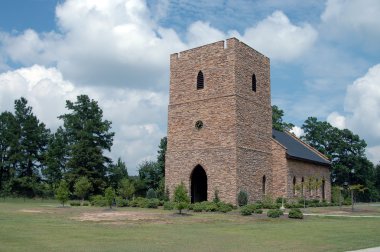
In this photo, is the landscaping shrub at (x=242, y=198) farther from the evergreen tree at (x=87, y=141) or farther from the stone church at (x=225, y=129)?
the evergreen tree at (x=87, y=141)

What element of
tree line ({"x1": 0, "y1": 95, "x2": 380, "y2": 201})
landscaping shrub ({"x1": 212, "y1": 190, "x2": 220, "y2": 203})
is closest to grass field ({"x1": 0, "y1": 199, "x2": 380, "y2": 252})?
landscaping shrub ({"x1": 212, "y1": 190, "x2": 220, "y2": 203})

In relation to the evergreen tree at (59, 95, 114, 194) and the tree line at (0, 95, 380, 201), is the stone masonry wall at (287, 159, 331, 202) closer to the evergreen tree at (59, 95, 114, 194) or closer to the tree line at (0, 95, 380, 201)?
the tree line at (0, 95, 380, 201)

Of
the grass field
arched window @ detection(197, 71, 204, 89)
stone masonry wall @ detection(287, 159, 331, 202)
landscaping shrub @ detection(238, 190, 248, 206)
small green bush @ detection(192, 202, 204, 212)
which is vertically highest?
arched window @ detection(197, 71, 204, 89)

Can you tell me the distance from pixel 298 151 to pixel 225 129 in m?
13.5

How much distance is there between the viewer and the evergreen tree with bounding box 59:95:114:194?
55.5 meters

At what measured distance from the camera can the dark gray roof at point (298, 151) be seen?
1663 inches

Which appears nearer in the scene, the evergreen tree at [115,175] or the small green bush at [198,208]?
the small green bush at [198,208]

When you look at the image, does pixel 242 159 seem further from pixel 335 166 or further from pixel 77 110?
pixel 335 166

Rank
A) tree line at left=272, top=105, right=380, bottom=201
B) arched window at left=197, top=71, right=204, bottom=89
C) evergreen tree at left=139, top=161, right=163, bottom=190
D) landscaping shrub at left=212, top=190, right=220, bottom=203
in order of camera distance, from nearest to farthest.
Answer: landscaping shrub at left=212, top=190, right=220, bottom=203, arched window at left=197, top=71, right=204, bottom=89, evergreen tree at left=139, top=161, right=163, bottom=190, tree line at left=272, top=105, right=380, bottom=201

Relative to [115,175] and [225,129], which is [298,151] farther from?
[115,175]

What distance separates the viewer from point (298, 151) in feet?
149

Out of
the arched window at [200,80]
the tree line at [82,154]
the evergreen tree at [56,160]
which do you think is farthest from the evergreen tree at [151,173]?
the arched window at [200,80]

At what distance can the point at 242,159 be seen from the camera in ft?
115

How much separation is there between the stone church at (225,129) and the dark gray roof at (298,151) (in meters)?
1.47
